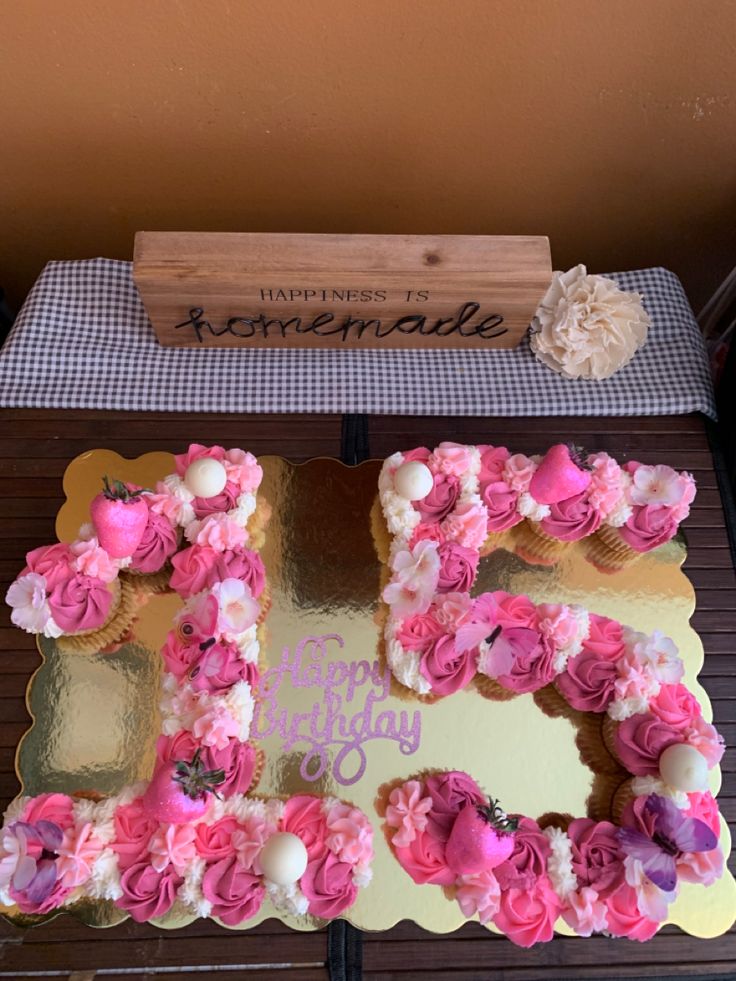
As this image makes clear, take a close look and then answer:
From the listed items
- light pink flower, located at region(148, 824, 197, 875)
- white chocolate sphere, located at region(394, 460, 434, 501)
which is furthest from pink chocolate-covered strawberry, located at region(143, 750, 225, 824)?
white chocolate sphere, located at region(394, 460, 434, 501)

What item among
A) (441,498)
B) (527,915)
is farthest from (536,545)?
(527,915)

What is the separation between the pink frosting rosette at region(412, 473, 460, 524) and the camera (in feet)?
3.54

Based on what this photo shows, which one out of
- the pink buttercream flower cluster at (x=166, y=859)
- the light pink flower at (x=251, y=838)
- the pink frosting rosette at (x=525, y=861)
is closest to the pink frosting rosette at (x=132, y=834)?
the pink buttercream flower cluster at (x=166, y=859)

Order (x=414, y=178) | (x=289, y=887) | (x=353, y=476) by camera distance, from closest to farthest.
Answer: (x=289, y=887) → (x=353, y=476) → (x=414, y=178)

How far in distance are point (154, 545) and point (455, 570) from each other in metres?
0.43

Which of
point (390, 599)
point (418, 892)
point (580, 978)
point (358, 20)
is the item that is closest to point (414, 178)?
point (358, 20)

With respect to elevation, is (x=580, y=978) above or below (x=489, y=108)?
below

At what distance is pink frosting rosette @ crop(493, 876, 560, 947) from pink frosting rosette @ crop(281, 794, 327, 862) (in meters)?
0.24

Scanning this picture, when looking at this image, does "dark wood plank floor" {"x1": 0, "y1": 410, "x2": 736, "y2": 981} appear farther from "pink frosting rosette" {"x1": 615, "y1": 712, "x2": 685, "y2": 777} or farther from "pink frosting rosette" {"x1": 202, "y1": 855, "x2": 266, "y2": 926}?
"pink frosting rosette" {"x1": 615, "y1": 712, "x2": 685, "y2": 777}

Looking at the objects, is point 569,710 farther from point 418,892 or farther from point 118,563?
point 118,563

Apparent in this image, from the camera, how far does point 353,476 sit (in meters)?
1.16

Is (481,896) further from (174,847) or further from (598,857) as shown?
(174,847)

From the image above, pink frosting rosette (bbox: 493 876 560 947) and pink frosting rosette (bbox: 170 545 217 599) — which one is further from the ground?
pink frosting rosette (bbox: 170 545 217 599)

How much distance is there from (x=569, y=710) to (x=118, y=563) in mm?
676
